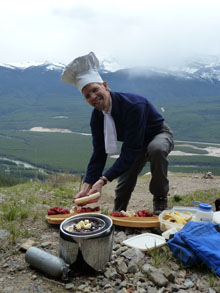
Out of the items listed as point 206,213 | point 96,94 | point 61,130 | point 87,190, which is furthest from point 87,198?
point 61,130

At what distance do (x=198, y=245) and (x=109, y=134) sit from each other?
186 centimetres

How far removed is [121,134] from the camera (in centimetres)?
406

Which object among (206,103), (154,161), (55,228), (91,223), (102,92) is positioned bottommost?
(55,228)

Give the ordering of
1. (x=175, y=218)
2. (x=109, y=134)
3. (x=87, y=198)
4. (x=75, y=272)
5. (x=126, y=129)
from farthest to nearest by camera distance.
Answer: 1. (x=109, y=134)
2. (x=126, y=129)
3. (x=175, y=218)
4. (x=87, y=198)
5. (x=75, y=272)

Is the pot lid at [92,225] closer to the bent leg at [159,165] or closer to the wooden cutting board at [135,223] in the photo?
the wooden cutting board at [135,223]

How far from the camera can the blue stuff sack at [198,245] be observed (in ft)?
8.32

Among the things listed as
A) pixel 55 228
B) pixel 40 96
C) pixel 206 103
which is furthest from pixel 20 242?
pixel 40 96

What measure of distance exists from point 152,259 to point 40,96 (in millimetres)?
202299

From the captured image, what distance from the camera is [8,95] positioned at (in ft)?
630

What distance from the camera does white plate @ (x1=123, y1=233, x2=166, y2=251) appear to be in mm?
2987

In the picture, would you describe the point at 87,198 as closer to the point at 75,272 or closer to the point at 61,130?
the point at 75,272

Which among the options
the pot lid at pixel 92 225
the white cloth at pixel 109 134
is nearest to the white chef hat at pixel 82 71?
the white cloth at pixel 109 134

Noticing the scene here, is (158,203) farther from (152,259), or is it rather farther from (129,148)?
(152,259)

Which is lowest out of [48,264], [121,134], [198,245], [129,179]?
[48,264]
